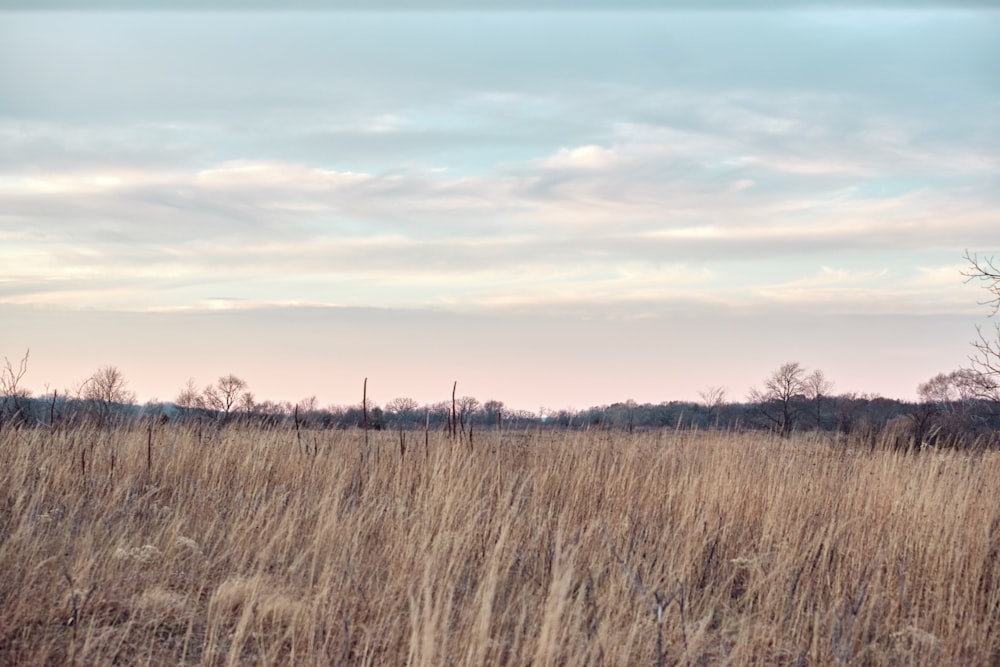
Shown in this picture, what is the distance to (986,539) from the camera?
638 cm

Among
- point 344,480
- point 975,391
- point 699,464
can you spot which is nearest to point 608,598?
point 344,480

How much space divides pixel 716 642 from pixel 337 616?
2.39m

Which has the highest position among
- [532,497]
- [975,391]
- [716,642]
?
[975,391]

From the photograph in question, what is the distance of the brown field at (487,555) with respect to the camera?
438 centimetres

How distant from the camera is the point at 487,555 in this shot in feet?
20.1

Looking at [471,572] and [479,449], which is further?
[479,449]

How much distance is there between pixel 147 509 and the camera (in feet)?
23.9

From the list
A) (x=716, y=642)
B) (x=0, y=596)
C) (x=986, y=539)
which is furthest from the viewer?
(x=986, y=539)

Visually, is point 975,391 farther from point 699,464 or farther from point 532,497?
point 532,497

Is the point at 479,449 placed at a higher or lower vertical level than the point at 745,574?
higher

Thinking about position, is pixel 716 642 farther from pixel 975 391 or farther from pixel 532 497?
pixel 975 391

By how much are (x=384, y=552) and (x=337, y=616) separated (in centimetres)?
110

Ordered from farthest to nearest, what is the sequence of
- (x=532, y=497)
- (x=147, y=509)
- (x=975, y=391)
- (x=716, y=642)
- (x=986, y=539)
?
(x=975, y=391) < (x=532, y=497) < (x=147, y=509) < (x=986, y=539) < (x=716, y=642)

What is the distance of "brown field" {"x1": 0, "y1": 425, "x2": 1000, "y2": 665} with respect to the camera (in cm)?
438
